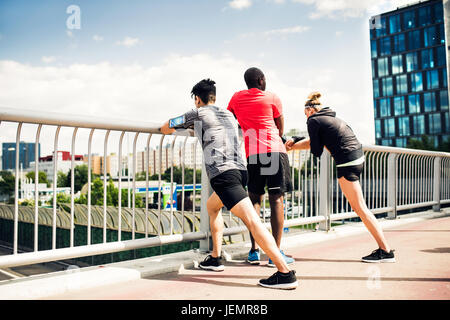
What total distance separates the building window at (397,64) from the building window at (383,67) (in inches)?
40.6

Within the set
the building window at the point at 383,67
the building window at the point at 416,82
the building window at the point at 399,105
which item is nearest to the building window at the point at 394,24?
the building window at the point at 383,67

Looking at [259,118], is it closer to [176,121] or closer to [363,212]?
[176,121]

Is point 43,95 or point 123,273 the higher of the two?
point 43,95

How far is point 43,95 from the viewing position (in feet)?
329

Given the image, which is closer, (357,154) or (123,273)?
(123,273)

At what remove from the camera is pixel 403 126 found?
6059 centimetres

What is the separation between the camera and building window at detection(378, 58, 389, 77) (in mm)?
62781

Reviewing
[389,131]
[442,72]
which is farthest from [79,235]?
[442,72]

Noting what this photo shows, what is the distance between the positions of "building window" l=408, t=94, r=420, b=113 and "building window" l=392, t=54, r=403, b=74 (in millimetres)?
4576

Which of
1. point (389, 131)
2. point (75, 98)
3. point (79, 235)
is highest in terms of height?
point (75, 98)

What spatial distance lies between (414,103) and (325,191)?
61.5 metres
